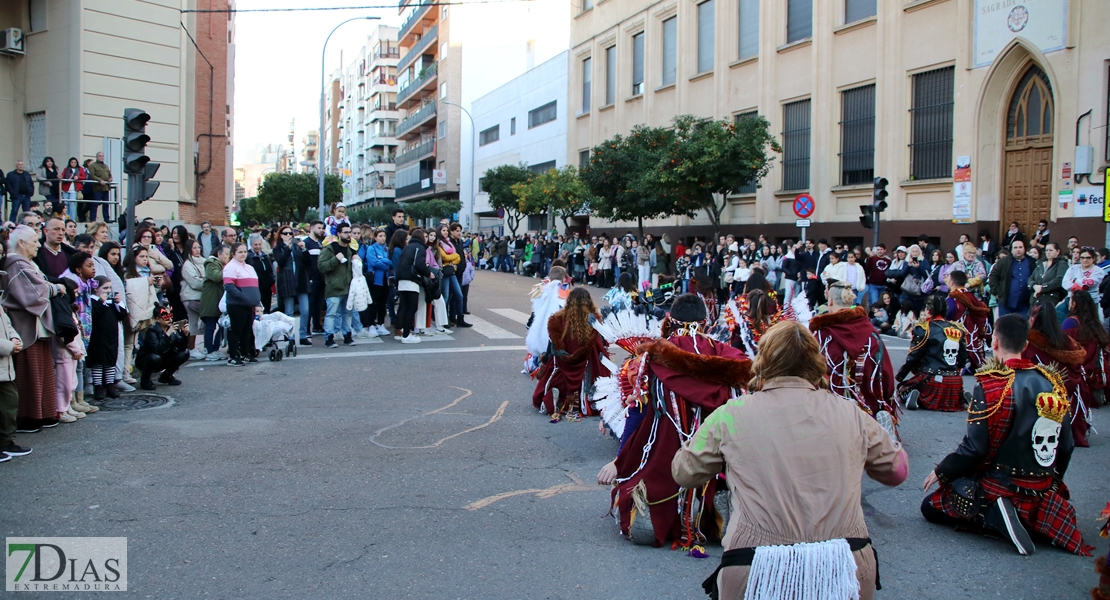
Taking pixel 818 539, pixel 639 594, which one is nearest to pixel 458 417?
pixel 639 594

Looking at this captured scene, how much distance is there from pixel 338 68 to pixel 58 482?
125 metres

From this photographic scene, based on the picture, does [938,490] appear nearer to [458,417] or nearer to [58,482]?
[458,417]

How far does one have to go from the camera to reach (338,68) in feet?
405

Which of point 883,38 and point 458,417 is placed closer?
point 458,417

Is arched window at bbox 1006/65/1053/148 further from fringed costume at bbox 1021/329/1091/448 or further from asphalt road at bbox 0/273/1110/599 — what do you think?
fringed costume at bbox 1021/329/1091/448

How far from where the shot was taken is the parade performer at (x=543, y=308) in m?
9.27

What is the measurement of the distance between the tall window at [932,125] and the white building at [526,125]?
22.7 m

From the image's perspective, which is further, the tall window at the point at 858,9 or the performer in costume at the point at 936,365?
the tall window at the point at 858,9

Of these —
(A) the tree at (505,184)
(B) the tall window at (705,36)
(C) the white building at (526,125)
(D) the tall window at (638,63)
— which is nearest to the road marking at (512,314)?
(B) the tall window at (705,36)

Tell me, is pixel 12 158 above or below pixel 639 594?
above

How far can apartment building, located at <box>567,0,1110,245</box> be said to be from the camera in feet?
54.6

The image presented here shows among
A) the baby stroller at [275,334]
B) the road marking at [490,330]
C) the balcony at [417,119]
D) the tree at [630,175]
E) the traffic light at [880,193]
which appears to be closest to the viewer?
the baby stroller at [275,334]

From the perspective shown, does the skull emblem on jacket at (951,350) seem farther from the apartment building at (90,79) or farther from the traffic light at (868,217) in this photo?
the apartment building at (90,79)

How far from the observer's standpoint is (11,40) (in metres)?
19.8
